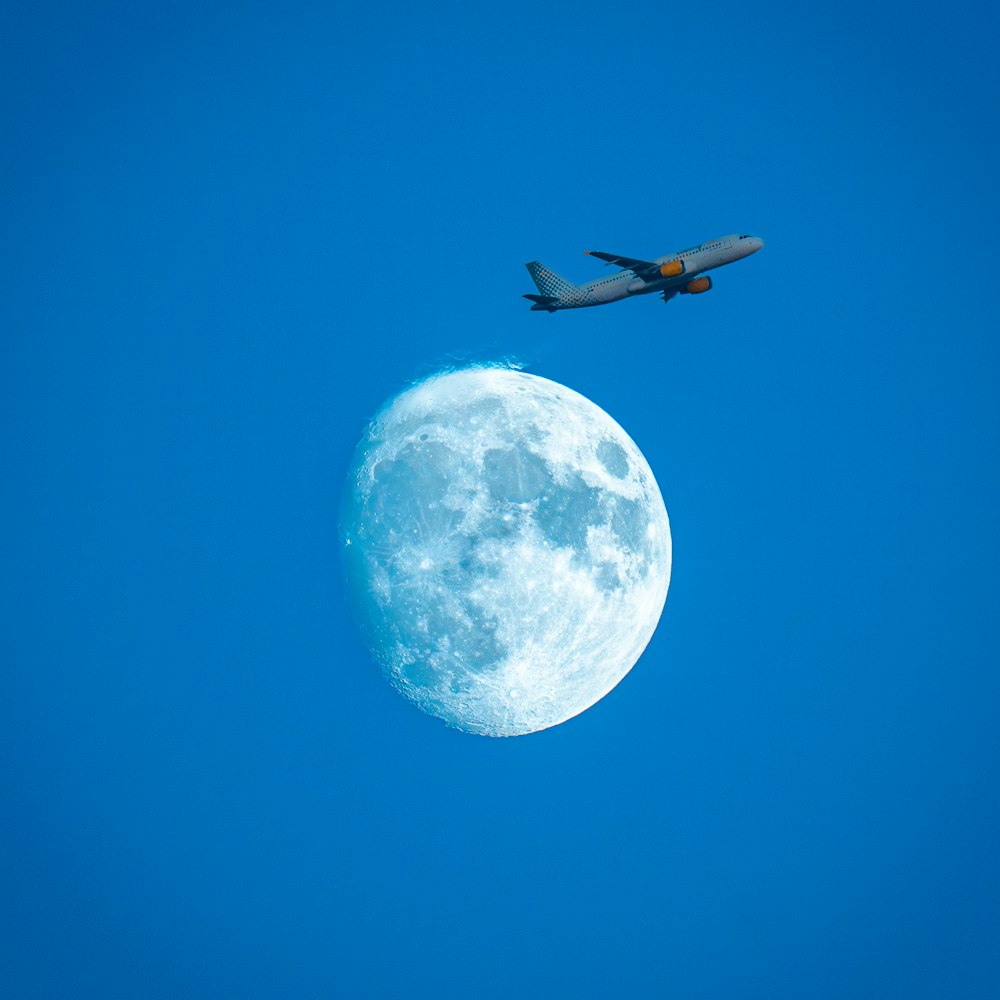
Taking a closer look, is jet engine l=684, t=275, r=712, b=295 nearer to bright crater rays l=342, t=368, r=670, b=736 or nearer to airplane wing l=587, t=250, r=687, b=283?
airplane wing l=587, t=250, r=687, b=283

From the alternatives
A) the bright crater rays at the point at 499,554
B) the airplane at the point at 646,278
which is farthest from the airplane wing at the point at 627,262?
the bright crater rays at the point at 499,554

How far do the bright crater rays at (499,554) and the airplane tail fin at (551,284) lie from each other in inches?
355

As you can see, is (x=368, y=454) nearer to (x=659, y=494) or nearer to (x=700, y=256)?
(x=659, y=494)

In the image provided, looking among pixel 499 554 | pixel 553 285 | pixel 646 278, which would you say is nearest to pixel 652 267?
pixel 646 278

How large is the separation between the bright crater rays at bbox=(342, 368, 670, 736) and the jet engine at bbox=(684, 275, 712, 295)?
8673mm

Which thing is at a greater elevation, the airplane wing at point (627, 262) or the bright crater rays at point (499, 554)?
the airplane wing at point (627, 262)

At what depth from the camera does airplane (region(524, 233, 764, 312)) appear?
99.6 ft

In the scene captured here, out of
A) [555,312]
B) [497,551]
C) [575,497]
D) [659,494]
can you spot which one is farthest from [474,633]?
[555,312]

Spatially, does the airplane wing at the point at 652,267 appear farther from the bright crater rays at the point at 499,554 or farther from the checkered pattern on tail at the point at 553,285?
the bright crater rays at the point at 499,554

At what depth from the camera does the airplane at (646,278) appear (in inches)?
1195

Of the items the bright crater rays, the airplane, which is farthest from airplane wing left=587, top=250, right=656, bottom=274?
the bright crater rays

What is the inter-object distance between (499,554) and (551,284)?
13.9 metres

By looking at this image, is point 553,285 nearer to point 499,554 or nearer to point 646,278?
point 646,278

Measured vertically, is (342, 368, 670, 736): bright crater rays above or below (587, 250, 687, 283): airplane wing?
below
